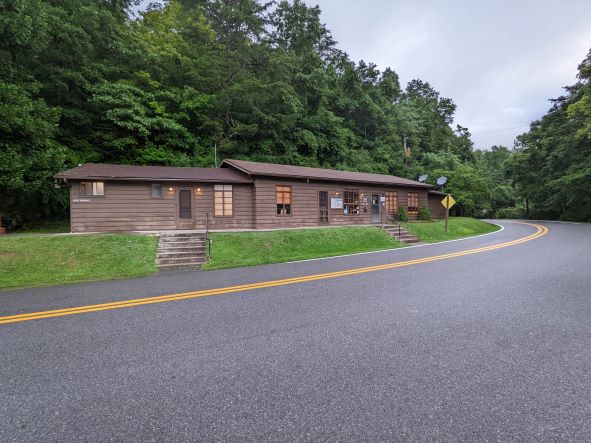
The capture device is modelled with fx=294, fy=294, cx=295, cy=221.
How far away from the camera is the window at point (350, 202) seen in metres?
19.7

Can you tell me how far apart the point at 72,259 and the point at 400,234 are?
51.4 feet

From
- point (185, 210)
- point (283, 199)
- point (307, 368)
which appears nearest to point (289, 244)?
point (283, 199)

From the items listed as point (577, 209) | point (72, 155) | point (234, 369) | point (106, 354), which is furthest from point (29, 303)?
point (577, 209)

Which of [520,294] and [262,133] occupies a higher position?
[262,133]

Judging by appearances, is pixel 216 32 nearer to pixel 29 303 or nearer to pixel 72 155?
pixel 72 155

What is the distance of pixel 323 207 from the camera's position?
18781mm

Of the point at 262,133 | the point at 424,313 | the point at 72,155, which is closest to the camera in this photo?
the point at 424,313

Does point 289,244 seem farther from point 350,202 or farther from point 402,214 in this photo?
point 402,214

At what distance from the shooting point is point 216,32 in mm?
28219

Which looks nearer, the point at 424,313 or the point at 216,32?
the point at 424,313

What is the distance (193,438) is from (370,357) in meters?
1.91

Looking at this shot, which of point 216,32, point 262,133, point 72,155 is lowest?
point 72,155

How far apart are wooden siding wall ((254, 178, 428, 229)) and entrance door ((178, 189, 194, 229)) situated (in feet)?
11.2

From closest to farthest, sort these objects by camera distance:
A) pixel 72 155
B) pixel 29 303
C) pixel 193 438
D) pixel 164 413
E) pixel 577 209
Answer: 1. pixel 193 438
2. pixel 164 413
3. pixel 29 303
4. pixel 72 155
5. pixel 577 209
